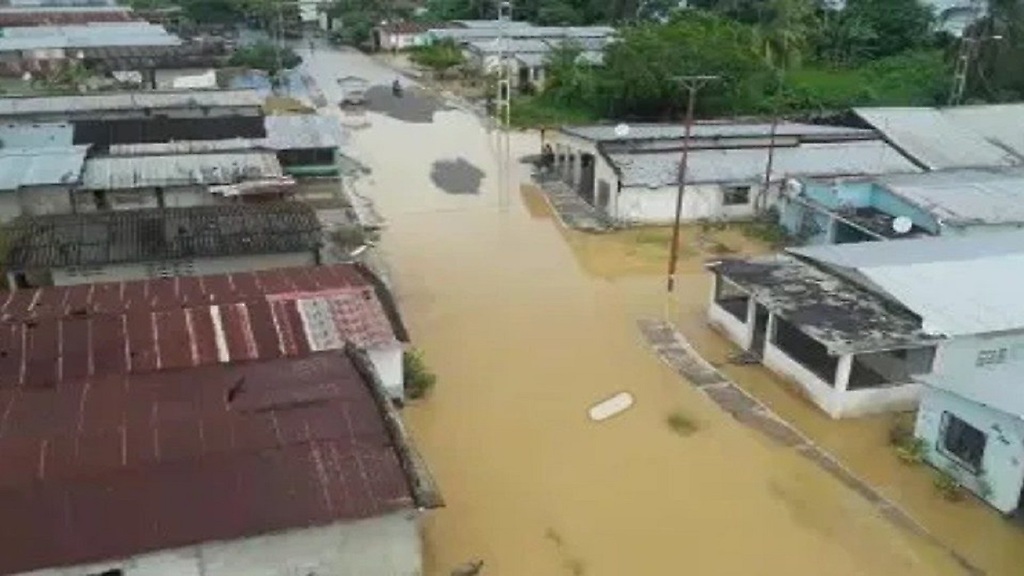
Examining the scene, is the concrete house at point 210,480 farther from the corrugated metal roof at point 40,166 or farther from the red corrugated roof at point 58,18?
the red corrugated roof at point 58,18

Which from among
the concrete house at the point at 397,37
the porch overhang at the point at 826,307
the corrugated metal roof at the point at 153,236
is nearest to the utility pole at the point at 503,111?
the concrete house at the point at 397,37

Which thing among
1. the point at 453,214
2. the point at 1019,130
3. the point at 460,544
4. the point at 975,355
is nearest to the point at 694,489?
the point at 460,544

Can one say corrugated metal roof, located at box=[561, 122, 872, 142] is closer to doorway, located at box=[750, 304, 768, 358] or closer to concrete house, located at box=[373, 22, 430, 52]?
doorway, located at box=[750, 304, 768, 358]

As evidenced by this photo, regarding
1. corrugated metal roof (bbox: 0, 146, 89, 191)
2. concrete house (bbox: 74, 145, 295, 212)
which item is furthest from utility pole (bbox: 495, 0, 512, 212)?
corrugated metal roof (bbox: 0, 146, 89, 191)

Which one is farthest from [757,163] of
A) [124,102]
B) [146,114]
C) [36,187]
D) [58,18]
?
[58,18]

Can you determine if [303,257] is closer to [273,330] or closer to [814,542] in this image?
[273,330]

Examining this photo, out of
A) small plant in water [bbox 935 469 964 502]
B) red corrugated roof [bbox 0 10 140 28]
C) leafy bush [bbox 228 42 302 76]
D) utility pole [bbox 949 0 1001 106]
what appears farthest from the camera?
red corrugated roof [bbox 0 10 140 28]
